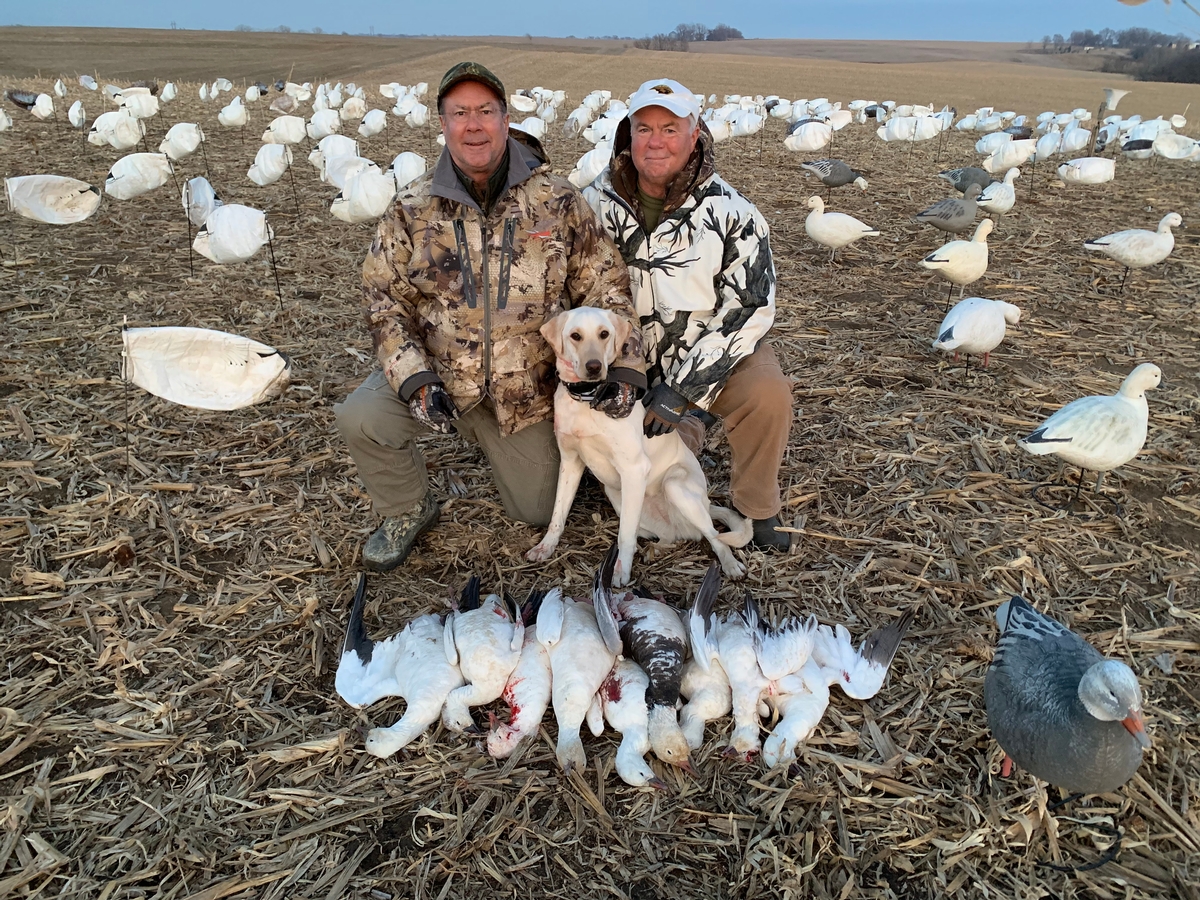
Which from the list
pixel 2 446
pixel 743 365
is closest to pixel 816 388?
pixel 743 365

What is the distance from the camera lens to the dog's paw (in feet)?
12.8

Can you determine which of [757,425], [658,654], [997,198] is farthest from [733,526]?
[997,198]

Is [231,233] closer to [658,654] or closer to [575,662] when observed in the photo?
[575,662]

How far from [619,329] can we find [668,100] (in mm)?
1039

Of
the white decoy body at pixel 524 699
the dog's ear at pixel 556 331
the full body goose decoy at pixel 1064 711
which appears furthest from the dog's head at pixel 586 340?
the full body goose decoy at pixel 1064 711

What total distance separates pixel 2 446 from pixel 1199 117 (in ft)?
111

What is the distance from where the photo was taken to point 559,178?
145 inches

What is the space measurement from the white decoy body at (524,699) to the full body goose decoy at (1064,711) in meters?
1.68

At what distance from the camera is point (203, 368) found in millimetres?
3723

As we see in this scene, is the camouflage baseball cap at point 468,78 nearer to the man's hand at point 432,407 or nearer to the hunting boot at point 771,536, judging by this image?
the man's hand at point 432,407

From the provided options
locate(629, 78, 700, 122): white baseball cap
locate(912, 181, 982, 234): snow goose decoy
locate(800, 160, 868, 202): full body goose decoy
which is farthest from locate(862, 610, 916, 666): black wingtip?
locate(800, 160, 868, 202): full body goose decoy

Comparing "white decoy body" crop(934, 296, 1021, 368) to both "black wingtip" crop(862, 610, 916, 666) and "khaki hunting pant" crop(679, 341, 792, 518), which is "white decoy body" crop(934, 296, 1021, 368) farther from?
"black wingtip" crop(862, 610, 916, 666)

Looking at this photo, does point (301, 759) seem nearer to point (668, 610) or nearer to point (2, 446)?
point (668, 610)

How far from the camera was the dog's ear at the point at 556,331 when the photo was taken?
3395 millimetres
